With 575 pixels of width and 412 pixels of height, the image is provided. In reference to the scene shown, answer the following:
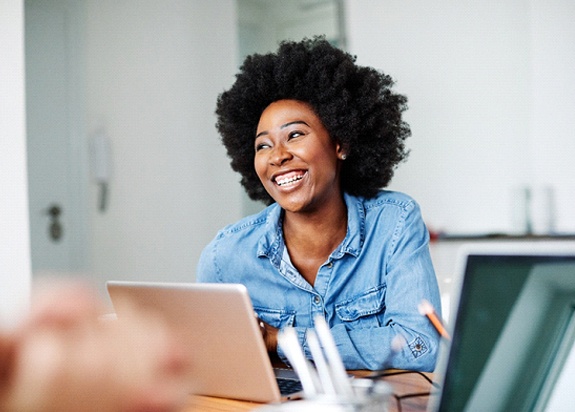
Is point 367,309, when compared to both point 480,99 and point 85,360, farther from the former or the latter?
point 480,99

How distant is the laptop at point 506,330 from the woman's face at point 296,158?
105 cm

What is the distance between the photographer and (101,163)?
11.3ft

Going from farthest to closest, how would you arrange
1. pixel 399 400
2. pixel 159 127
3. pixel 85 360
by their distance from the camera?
A: pixel 159 127 → pixel 399 400 → pixel 85 360

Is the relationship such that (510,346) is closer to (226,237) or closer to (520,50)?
(226,237)

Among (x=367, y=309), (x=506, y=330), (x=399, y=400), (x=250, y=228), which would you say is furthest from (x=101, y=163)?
(x=506, y=330)

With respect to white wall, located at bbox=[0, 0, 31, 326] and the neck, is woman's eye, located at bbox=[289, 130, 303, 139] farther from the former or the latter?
white wall, located at bbox=[0, 0, 31, 326]

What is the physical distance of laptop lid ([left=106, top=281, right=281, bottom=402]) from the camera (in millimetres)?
888

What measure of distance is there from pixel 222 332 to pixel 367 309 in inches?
26.7

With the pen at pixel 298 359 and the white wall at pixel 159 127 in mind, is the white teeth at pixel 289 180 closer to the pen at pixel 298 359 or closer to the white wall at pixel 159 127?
the pen at pixel 298 359

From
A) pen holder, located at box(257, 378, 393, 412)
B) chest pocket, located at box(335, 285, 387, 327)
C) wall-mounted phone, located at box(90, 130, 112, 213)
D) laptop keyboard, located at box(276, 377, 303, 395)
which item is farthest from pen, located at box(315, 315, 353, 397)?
wall-mounted phone, located at box(90, 130, 112, 213)

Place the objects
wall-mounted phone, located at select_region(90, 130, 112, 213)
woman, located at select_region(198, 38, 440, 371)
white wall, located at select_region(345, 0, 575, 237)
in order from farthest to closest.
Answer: wall-mounted phone, located at select_region(90, 130, 112, 213), white wall, located at select_region(345, 0, 575, 237), woman, located at select_region(198, 38, 440, 371)

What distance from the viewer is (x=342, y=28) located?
3854 mm

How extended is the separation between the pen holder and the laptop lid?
7.2 inches

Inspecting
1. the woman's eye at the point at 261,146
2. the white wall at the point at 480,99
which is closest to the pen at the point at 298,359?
the woman's eye at the point at 261,146
